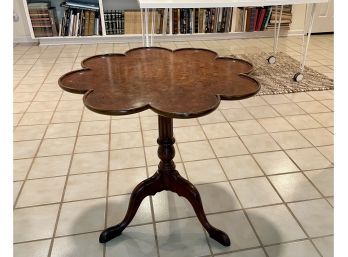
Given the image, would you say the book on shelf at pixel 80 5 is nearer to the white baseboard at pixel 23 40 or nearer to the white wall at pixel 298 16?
the white baseboard at pixel 23 40

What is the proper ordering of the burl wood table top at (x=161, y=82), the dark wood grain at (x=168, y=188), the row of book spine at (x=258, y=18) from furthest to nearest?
the row of book spine at (x=258, y=18), the dark wood grain at (x=168, y=188), the burl wood table top at (x=161, y=82)

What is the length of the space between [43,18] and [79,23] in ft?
1.47

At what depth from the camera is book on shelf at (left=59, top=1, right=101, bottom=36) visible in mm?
3795

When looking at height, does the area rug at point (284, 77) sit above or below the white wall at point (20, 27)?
below

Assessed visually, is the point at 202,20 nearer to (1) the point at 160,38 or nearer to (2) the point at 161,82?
(1) the point at 160,38

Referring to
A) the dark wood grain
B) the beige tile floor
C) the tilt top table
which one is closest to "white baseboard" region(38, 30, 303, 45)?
the beige tile floor

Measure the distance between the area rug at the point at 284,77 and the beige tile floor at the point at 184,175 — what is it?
5.1 inches

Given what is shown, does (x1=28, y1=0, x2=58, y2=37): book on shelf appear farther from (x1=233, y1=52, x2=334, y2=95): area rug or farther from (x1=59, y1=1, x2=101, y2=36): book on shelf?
(x1=233, y1=52, x2=334, y2=95): area rug

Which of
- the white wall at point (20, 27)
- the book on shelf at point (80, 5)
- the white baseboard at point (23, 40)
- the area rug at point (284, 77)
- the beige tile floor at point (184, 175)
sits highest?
the book on shelf at point (80, 5)

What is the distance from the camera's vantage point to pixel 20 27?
4012 millimetres

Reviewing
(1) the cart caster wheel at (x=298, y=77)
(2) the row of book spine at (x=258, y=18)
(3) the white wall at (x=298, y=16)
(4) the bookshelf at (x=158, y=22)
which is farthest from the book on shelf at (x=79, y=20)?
(3) the white wall at (x=298, y=16)

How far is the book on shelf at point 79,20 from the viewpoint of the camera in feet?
12.4

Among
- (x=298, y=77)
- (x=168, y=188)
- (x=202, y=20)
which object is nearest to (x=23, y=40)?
(x=202, y=20)
